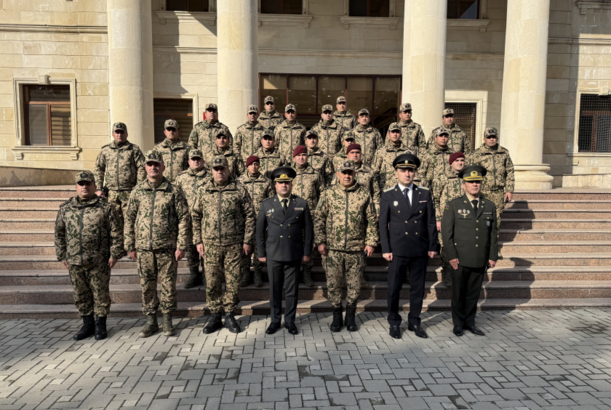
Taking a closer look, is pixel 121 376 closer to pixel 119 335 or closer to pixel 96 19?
pixel 119 335

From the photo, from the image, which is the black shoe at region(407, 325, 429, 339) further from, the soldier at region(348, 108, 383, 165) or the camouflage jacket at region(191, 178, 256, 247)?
the soldier at region(348, 108, 383, 165)

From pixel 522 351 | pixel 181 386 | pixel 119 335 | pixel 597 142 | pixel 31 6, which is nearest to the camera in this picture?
pixel 181 386

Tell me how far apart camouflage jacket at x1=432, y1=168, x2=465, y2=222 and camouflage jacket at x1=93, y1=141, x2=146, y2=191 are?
529 centimetres

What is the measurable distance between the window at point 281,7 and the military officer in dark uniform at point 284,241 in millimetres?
11214

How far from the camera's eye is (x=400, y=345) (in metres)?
4.88

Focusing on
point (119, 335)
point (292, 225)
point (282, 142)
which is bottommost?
point (119, 335)

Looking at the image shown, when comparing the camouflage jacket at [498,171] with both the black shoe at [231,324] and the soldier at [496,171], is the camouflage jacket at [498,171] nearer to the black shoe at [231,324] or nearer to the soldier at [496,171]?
the soldier at [496,171]

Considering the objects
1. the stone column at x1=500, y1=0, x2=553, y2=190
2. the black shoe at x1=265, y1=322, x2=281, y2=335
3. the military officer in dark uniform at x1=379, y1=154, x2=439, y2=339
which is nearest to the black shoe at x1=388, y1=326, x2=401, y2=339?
the military officer in dark uniform at x1=379, y1=154, x2=439, y2=339

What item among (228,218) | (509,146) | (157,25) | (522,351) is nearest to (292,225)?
(228,218)

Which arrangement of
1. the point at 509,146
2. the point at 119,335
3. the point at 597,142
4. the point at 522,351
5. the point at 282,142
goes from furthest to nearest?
the point at 597,142, the point at 509,146, the point at 282,142, the point at 119,335, the point at 522,351

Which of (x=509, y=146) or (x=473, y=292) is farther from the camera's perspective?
(x=509, y=146)

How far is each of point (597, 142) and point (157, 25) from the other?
1683cm

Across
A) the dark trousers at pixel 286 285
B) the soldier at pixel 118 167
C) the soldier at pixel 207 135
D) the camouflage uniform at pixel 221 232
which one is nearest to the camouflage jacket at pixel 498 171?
the dark trousers at pixel 286 285

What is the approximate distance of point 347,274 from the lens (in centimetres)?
545
